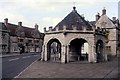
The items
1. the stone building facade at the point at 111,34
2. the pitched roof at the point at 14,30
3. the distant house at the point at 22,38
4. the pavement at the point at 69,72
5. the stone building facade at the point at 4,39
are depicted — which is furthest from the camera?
the pitched roof at the point at 14,30

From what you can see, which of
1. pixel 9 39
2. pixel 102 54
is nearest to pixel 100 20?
pixel 102 54

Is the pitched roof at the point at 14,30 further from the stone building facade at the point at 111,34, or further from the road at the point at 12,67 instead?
the road at the point at 12,67

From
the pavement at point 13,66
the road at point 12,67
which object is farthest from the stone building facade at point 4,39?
the road at point 12,67

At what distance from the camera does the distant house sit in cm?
7312

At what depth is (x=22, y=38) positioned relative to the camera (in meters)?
78.8

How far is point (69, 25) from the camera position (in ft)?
121

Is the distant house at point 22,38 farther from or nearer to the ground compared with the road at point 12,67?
→ farther from the ground

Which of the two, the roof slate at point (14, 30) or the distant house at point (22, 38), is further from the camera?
the roof slate at point (14, 30)

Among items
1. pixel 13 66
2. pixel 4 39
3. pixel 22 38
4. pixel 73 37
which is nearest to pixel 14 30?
pixel 22 38

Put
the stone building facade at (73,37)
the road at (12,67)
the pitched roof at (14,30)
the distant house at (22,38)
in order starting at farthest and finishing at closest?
the pitched roof at (14,30) < the distant house at (22,38) < the stone building facade at (73,37) < the road at (12,67)

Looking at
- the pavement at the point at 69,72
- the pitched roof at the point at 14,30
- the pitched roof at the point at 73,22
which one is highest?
the pitched roof at the point at 14,30

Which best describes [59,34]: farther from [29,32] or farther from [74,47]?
[29,32]

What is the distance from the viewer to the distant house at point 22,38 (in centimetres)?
7312

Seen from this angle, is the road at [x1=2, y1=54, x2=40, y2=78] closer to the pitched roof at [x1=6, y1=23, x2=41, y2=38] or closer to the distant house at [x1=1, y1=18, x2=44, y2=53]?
the distant house at [x1=1, y1=18, x2=44, y2=53]
